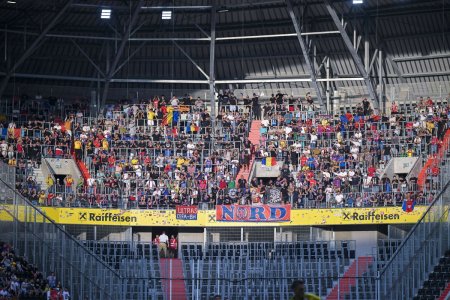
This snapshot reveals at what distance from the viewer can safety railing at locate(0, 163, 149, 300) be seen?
35188 mm

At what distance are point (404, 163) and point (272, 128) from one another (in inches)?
291

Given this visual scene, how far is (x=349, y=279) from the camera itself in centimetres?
3547

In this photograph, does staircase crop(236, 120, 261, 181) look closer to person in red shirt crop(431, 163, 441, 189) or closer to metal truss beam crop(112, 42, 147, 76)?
metal truss beam crop(112, 42, 147, 76)

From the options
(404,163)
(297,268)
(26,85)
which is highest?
(26,85)

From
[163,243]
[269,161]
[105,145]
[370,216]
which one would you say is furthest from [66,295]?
[269,161]

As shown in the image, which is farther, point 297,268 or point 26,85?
point 26,85

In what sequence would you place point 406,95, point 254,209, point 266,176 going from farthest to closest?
point 406,95 < point 266,176 < point 254,209

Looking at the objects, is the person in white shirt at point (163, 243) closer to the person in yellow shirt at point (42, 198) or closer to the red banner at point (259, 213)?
the red banner at point (259, 213)

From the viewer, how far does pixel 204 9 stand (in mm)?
58125

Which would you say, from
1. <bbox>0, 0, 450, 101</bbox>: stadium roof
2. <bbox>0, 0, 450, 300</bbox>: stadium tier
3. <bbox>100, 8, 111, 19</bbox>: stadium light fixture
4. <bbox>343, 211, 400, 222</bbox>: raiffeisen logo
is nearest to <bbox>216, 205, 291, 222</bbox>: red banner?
<bbox>0, 0, 450, 300</bbox>: stadium tier

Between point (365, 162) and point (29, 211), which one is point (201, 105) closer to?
point (365, 162)

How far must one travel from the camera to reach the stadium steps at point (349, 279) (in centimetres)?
3525

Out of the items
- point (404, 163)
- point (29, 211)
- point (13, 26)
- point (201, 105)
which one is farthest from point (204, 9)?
point (29, 211)

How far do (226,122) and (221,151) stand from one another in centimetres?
233
